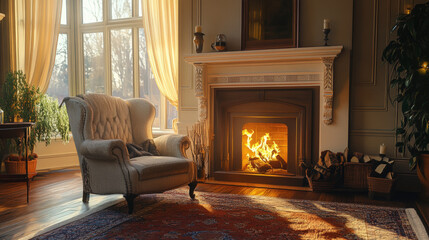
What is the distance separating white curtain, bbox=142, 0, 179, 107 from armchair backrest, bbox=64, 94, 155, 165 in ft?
4.50

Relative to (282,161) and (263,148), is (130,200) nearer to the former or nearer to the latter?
(263,148)

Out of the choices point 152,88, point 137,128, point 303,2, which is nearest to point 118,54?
point 152,88

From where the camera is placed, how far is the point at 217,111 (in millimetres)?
4242

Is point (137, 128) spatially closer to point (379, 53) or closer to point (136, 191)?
point (136, 191)

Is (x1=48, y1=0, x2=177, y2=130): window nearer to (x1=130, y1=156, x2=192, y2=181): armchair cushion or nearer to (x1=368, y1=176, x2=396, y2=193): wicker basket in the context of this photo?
(x1=130, y1=156, x2=192, y2=181): armchair cushion

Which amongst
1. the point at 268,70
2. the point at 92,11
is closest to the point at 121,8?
the point at 92,11

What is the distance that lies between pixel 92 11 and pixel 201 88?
2491 mm

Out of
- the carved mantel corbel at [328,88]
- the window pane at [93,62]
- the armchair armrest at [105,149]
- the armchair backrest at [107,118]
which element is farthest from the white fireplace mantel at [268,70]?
the window pane at [93,62]

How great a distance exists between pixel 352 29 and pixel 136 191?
2673mm

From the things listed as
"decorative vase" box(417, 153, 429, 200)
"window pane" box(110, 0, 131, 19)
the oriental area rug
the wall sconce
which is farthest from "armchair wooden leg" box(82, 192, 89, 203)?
the wall sconce

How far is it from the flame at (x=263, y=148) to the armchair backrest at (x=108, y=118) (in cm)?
126

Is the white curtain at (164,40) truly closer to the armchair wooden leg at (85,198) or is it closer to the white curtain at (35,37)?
the white curtain at (35,37)

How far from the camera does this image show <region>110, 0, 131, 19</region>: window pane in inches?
209

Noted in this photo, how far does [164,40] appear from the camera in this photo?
4.96 metres
